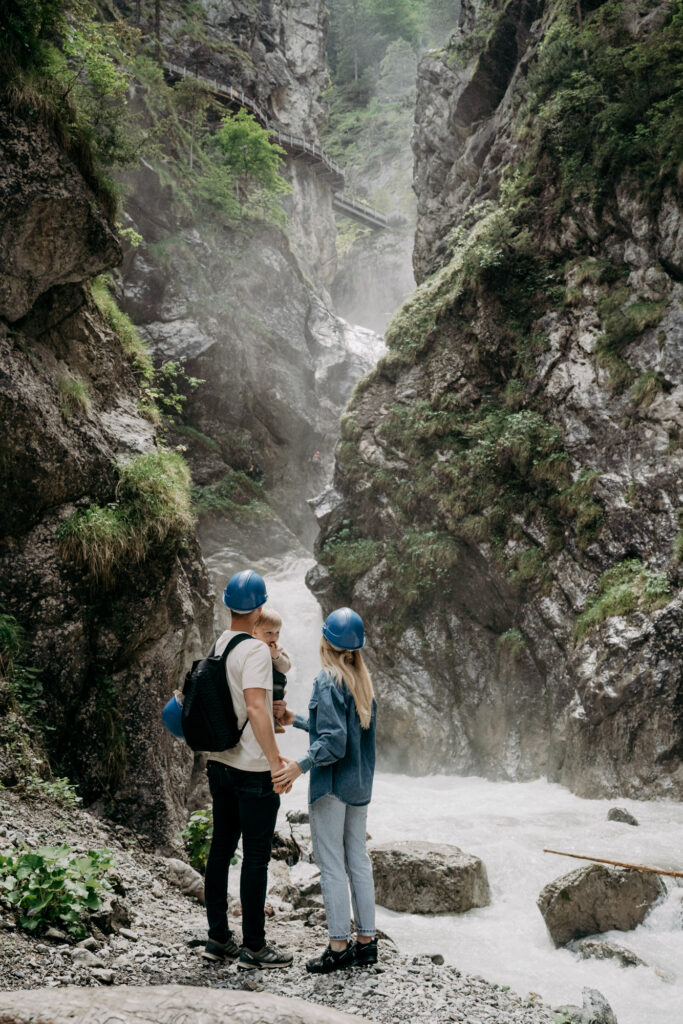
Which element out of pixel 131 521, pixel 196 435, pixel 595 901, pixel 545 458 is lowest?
pixel 595 901

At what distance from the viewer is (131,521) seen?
22.6 ft

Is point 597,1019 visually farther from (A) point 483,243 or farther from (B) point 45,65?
(A) point 483,243

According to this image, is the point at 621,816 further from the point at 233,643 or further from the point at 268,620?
the point at 233,643

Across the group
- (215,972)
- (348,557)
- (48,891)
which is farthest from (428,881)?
(348,557)

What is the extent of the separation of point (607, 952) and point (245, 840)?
3.63 meters

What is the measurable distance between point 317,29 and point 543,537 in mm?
37643

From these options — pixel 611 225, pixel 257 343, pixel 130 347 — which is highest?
pixel 257 343

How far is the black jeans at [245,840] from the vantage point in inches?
129

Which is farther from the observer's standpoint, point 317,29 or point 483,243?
point 317,29

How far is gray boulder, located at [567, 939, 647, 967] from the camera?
16.6 ft

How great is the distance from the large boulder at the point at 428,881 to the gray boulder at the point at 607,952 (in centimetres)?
120

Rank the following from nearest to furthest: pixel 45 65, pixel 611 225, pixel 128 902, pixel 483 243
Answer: pixel 128 902, pixel 45 65, pixel 611 225, pixel 483 243

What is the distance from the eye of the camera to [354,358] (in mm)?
29188

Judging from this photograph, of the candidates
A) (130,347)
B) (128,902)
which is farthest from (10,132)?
(128,902)
